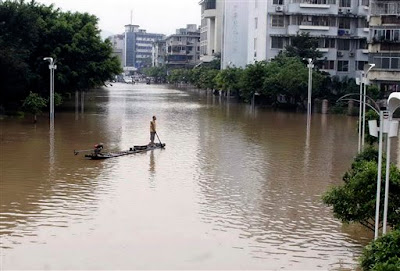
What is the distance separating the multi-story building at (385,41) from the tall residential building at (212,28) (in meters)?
45.1

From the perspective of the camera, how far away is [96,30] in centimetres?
4059

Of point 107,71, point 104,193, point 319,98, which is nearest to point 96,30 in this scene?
point 107,71

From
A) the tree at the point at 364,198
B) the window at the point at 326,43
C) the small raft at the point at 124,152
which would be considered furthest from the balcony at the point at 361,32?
the tree at the point at 364,198

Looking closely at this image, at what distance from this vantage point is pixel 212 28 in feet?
300

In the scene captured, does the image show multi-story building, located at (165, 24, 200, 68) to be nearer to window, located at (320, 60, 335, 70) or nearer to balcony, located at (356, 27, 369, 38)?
window, located at (320, 60, 335, 70)

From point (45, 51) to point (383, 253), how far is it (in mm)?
32760

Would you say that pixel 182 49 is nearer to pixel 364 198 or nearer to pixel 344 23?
pixel 344 23

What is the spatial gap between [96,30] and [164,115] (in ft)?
22.7

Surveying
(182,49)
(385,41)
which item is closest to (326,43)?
(385,41)

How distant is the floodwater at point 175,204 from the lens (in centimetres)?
1029

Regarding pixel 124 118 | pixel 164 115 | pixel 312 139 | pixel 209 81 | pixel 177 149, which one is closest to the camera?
pixel 177 149

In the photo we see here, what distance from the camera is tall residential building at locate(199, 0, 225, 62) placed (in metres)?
87.2

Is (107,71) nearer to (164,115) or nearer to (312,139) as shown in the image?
(164,115)

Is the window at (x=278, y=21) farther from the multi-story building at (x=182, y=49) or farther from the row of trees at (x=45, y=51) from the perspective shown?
the multi-story building at (x=182, y=49)
